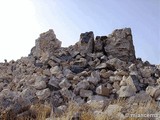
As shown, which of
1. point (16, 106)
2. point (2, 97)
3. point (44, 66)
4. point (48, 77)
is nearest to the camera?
point (16, 106)

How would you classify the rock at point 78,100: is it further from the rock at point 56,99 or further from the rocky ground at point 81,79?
the rock at point 56,99

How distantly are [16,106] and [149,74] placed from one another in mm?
5137

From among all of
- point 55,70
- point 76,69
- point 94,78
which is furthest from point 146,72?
point 55,70

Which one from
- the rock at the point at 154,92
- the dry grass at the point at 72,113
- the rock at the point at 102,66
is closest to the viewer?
the dry grass at the point at 72,113

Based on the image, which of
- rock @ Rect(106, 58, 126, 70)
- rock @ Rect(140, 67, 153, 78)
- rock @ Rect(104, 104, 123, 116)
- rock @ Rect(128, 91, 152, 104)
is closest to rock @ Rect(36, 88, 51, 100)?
rock @ Rect(128, 91, 152, 104)

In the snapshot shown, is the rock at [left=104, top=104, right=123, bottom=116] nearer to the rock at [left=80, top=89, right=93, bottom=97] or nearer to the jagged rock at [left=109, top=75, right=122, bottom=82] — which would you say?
the rock at [left=80, top=89, right=93, bottom=97]

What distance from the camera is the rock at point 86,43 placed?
13.0 m

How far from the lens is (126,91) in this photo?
352 inches

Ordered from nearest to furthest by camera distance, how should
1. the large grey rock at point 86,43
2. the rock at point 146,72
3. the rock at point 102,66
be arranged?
the rock at point 146,72, the rock at point 102,66, the large grey rock at point 86,43

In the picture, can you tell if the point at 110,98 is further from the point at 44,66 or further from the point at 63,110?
the point at 44,66

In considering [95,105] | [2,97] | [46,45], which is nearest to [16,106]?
[2,97]

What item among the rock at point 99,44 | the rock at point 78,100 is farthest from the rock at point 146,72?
the rock at point 78,100

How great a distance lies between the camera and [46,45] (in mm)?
13648

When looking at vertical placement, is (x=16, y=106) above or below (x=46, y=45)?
below
